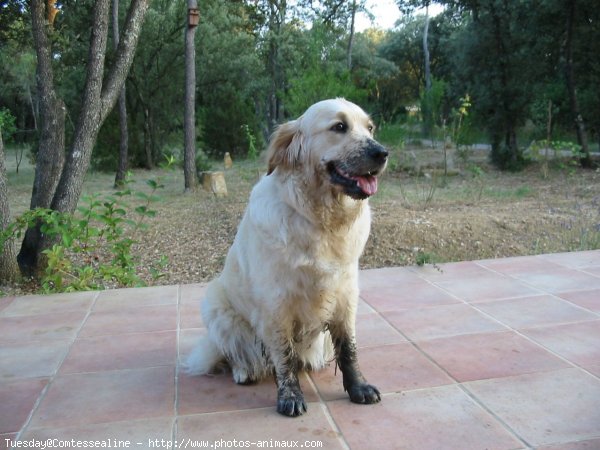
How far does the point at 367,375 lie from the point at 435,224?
150 inches

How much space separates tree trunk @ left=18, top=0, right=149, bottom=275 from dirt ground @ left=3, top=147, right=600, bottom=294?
2.60 feet

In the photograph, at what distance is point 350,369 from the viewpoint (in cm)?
261

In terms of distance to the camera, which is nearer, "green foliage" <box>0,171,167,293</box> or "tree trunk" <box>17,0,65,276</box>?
"green foliage" <box>0,171,167,293</box>

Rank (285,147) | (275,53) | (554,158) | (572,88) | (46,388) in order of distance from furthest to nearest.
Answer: (275,53) < (554,158) < (572,88) < (46,388) < (285,147)

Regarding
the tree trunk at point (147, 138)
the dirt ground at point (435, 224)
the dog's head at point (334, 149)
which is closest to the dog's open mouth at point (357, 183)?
the dog's head at point (334, 149)

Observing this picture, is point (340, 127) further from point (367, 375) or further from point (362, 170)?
point (367, 375)

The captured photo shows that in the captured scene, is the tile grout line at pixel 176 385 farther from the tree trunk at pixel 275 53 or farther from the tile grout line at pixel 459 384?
the tree trunk at pixel 275 53

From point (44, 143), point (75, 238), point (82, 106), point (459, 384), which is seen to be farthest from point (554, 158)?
point (459, 384)

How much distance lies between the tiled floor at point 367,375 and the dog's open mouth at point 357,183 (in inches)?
38.0

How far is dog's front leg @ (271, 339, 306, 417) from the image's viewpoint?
95.7 inches

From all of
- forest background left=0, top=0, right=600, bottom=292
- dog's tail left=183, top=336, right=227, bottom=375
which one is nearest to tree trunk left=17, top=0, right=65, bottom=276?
forest background left=0, top=0, right=600, bottom=292

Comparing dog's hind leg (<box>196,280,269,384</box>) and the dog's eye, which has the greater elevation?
the dog's eye

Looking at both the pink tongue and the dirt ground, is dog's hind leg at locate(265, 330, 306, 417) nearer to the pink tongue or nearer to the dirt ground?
the pink tongue

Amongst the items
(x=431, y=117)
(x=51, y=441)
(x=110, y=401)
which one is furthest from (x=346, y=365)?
(x=431, y=117)
